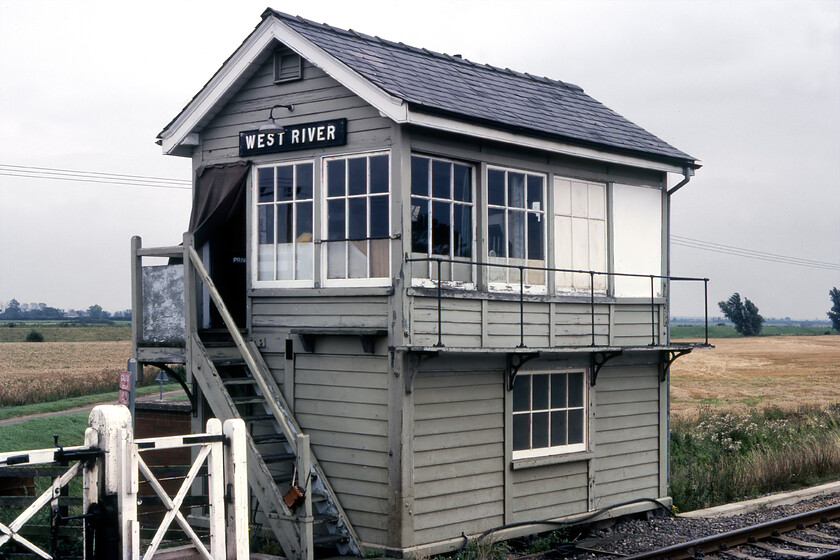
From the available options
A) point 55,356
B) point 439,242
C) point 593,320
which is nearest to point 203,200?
point 439,242

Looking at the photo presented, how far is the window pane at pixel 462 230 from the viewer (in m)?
11.3

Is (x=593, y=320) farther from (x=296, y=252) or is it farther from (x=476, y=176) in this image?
(x=296, y=252)

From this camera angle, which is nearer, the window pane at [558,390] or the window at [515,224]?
the window at [515,224]

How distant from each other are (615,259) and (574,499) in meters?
3.43

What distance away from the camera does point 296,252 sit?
38.2ft

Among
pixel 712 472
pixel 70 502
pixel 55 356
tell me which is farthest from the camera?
pixel 55 356

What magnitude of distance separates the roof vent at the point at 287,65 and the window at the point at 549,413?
4.73 metres

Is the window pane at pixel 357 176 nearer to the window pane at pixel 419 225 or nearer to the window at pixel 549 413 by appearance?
the window pane at pixel 419 225

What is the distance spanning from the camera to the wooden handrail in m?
10.2

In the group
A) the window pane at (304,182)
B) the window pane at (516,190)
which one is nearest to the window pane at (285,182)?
the window pane at (304,182)

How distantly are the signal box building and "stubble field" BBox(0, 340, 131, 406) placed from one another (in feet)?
72.1

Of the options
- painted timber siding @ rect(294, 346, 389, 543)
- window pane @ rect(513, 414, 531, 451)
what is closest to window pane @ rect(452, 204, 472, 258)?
painted timber siding @ rect(294, 346, 389, 543)

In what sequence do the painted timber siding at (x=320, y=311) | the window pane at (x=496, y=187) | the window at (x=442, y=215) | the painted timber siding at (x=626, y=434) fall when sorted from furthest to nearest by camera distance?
1. the painted timber siding at (x=626, y=434)
2. the window pane at (x=496, y=187)
3. the window at (x=442, y=215)
4. the painted timber siding at (x=320, y=311)

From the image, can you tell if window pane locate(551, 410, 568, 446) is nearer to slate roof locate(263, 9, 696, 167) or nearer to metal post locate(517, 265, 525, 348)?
metal post locate(517, 265, 525, 348)
